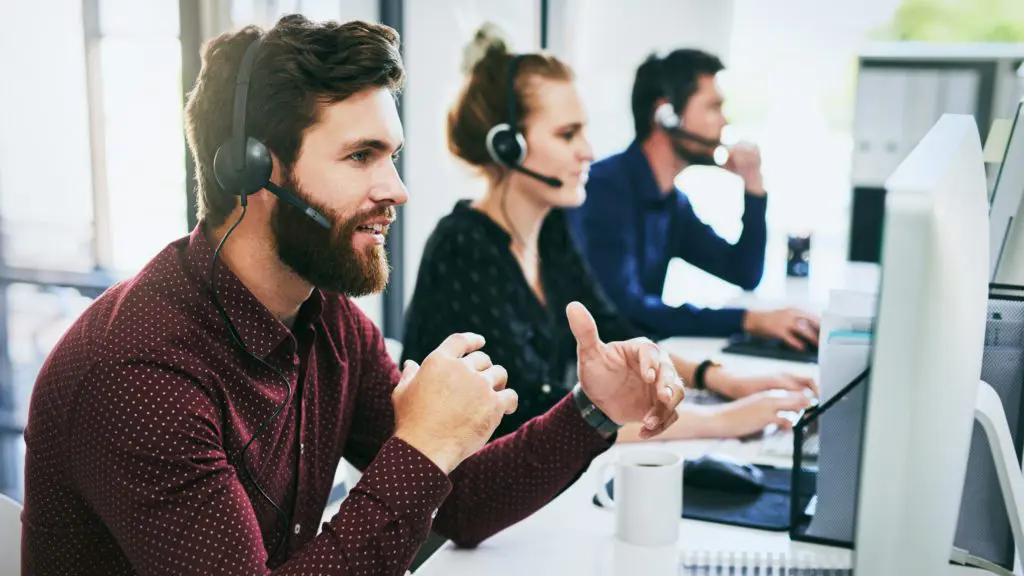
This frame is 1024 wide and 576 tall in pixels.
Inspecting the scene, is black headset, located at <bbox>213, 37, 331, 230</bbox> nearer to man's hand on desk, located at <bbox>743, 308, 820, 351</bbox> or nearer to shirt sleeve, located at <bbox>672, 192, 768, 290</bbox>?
man's hand on desk, located at <bbox>743, 308, 820, 351</bbox>

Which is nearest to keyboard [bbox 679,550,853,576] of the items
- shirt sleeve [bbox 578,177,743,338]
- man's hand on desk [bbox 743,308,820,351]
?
man's hand on desk [bbox 743,308,820,351]

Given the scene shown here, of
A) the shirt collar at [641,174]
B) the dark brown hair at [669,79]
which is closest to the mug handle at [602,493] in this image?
the shirt collar at [641,174]

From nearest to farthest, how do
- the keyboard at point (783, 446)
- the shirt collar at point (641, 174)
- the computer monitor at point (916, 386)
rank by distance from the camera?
1. the computer monitor at point (916, 386)
2. the keyboard at point (783, 446)
3. the shirt collar at point (641, 174)

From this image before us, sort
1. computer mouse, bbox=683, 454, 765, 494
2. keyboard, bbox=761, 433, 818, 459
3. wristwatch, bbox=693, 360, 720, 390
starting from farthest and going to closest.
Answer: wristwatch, bbox=693, 360, 720, 390, keyboard, bbox=761, 433, 818, 459, computer mouse, bbox=683, 454, 765, 494

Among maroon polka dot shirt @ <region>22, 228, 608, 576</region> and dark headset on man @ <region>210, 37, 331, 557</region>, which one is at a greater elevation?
dark headset on man @ <region>210, 37, 331, 557</region>

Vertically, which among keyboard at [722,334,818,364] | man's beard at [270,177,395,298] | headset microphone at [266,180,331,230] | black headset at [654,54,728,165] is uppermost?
black headset at [654,54,728,165]

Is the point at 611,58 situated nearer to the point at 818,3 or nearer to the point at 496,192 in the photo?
the point at 818,3

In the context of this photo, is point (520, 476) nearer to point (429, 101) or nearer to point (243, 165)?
point (243, 165)

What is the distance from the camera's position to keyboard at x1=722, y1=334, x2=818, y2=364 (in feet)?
6.62

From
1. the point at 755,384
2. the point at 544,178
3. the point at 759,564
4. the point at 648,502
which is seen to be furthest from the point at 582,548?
the point at 544,178

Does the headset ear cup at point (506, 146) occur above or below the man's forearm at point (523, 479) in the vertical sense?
above

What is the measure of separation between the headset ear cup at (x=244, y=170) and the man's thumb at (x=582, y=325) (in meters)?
0.38

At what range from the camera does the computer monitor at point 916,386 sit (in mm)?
486

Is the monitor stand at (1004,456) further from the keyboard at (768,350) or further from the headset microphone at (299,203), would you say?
the keyboard at (768,350)
